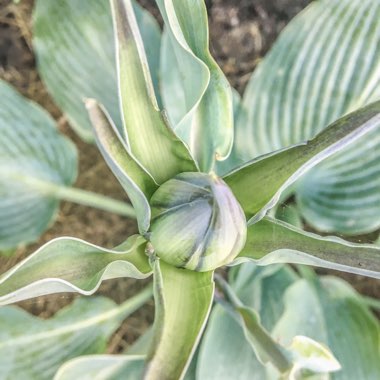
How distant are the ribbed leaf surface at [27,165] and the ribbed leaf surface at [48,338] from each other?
0.42ft

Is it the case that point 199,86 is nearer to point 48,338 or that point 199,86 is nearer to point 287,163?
point 287,163

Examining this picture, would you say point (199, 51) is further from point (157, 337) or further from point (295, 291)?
point (295, 291)

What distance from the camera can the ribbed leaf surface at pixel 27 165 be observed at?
940 millimetres

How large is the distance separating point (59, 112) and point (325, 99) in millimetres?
485

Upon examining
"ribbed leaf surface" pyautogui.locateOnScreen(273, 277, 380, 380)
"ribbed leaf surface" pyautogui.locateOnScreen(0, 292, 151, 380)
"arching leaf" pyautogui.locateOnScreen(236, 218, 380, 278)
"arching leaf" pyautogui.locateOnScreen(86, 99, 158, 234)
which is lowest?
"ribbed leaf surface" pyautogui.locateOnScreen(273, 277, 380, 380)

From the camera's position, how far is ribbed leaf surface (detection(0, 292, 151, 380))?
35.9 inches

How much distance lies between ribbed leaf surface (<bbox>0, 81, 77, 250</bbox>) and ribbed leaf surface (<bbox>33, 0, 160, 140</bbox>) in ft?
0.16

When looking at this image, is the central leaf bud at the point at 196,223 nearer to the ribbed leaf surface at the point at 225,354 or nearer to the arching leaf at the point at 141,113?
the arching leaf at the point at 141,113

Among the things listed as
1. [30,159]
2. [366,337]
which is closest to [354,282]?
[366,337]

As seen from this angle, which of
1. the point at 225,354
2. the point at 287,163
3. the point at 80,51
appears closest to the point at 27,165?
the point at 80,51

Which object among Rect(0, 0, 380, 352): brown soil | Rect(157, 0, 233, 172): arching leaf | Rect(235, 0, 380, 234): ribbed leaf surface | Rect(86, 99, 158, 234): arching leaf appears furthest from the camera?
Rect(0, 0, 380, 352): brown soil

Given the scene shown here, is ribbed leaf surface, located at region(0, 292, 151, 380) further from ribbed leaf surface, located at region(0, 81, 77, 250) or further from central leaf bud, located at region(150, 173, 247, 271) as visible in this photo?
central leaf bud, located at region(150, 173, 247, 271)

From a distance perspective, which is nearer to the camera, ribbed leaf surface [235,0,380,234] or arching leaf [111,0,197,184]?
arching leaf [111,0,197,184]

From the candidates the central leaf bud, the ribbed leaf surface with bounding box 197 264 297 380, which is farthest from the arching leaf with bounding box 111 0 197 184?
the ribbed leaf surface with bounding box 197 264 297 380
